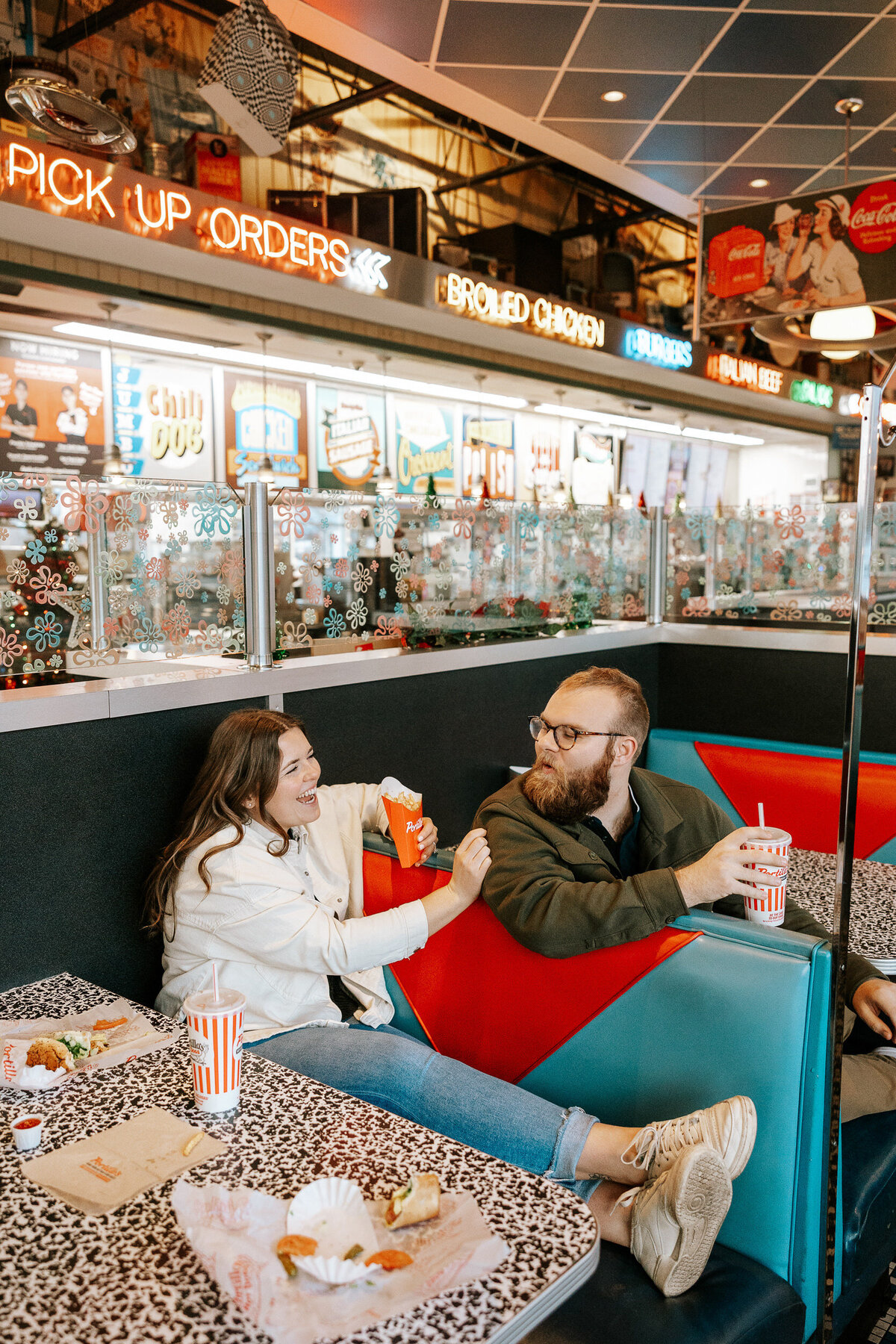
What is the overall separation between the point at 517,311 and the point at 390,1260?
23.4 ft

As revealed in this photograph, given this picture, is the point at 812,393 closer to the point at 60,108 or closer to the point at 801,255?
the point at 801,255

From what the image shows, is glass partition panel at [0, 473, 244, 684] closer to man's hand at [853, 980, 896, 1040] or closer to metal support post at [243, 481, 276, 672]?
metal support post at [243, 481, 276, 672]

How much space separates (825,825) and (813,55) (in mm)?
3676

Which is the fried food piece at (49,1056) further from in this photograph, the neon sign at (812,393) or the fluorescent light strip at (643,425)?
the neon sign at (812,393)

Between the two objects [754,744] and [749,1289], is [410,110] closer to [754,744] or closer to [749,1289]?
[754,744]

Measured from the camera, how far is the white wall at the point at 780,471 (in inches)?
543

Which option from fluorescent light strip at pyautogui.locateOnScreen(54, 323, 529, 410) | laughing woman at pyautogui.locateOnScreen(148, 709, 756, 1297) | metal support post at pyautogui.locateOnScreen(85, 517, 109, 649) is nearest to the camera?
laughing woman at pyautogui.locateOnScreen(148, 709, 756, 1297)

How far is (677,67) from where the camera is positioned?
4.96 meters

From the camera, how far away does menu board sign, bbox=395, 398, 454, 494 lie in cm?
847

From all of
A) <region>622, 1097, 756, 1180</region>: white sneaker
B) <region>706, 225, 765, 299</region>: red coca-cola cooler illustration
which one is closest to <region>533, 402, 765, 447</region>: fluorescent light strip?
<region>706, 225, 765, 299</region>: red coca-cola cooler illustration

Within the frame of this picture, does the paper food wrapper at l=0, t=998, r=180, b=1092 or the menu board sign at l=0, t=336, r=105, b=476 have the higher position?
the menu board sign at l=0, t=336, r=105, b=476

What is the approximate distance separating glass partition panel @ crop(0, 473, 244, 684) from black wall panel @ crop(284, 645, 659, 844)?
0.44 meters

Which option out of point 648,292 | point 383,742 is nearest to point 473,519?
point 383,742

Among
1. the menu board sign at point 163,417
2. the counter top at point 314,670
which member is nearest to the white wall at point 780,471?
the menu board sign at point 163,417
